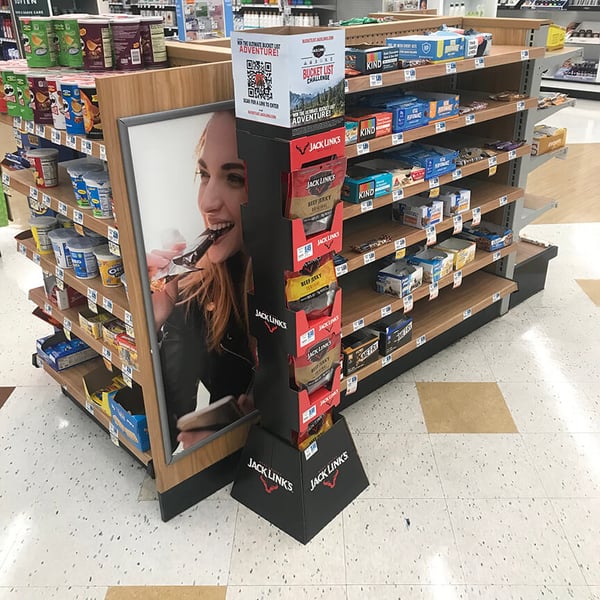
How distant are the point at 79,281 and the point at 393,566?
1.58 meters

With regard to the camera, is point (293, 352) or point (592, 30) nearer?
point (293, 352)

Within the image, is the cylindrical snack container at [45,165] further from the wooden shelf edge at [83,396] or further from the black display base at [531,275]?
the black display base at [531,275]

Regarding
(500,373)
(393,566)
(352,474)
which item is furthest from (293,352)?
(500,373)

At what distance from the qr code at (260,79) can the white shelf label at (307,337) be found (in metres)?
0.77

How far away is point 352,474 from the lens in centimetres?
247

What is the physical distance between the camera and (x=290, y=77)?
5.61 ft

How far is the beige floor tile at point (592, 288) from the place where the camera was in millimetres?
4010

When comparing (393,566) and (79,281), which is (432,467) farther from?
(79,281)

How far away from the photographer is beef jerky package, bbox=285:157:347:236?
1.88 metres

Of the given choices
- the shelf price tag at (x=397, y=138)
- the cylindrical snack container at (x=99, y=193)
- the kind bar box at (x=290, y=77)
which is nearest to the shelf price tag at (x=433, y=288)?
the shelf price tag at (x=397, y=138)

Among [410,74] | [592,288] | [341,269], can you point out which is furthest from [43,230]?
[592,288]

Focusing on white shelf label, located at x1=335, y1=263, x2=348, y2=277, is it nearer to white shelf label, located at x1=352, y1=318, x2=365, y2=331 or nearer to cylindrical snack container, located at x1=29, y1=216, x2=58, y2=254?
white shelf label, located at x1=352, y1=318, x2=365, y2=331

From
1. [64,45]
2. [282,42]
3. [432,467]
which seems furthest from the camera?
[432,467]

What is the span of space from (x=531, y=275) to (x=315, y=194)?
252 cm
